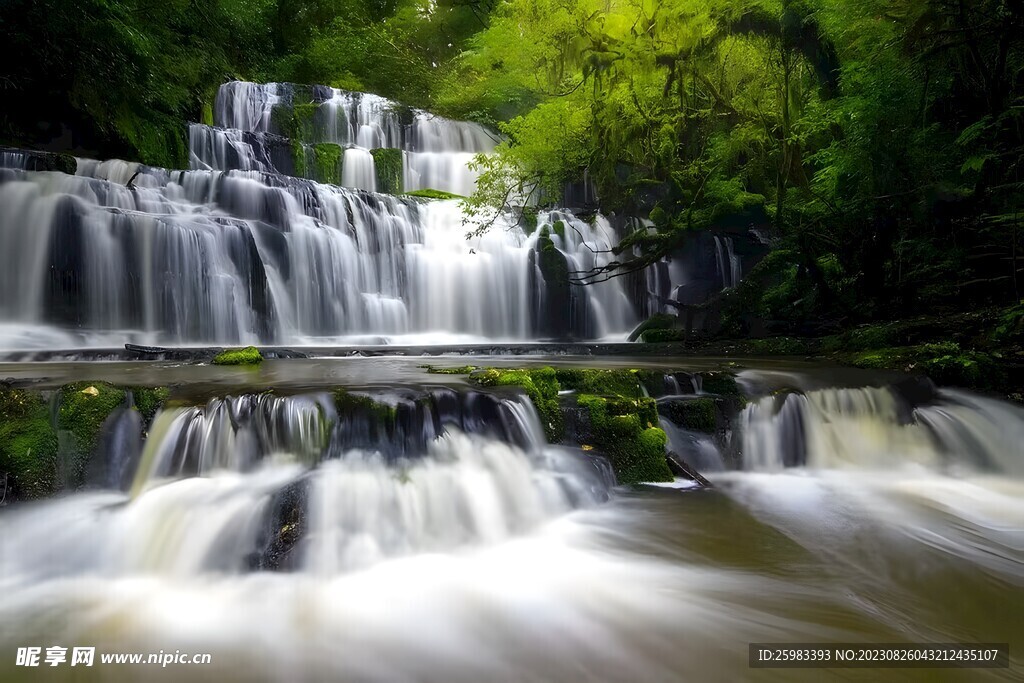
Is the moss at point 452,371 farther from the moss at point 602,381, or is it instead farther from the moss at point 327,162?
the moss at point 327,162

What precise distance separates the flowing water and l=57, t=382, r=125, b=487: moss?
19 centimetres

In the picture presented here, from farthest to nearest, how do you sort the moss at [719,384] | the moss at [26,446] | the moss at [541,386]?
the moss at [719,384] → the moss at [541,386] → the moss at [26,446]

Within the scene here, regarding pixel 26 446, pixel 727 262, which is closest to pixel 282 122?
pixel 727 262

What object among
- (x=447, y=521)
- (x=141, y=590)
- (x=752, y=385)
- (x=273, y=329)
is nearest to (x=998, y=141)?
(x=752, y=385)

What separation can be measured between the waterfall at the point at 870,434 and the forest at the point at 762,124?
6.83 feet

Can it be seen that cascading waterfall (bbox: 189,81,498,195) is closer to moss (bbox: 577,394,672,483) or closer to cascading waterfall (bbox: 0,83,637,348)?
cascading waterfall (bbox: 0,83,637,348)

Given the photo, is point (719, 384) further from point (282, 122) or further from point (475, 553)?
point (282, 122)

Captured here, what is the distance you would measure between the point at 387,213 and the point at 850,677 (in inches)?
443

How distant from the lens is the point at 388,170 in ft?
50.4

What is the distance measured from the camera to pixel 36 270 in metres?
8.52

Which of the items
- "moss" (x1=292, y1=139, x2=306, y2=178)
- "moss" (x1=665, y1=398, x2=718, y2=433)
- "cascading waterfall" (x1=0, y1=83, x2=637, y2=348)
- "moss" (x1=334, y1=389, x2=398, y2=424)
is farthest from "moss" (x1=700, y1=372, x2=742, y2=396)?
"moss" (x1=292, y1=139, x2=306, y2=178)

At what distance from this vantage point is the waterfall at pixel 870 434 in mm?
5441

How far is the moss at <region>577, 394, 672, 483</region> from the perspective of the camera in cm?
488

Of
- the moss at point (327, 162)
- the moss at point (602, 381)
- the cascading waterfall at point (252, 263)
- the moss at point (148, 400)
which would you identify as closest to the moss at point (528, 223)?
the cascading waterfall at point (252, 263)
